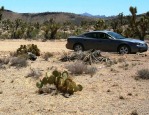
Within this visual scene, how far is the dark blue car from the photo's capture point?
77.2ft

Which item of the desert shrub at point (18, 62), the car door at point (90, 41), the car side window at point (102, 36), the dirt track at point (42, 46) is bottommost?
the dirt track at point (42, 46)

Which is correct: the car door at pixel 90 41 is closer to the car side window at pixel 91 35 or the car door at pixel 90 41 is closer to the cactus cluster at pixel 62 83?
the car side window at pixel 91 35

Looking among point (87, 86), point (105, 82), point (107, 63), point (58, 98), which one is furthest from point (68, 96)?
point (107, 63)

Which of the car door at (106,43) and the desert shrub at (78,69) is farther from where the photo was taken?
the car door at (106,43)

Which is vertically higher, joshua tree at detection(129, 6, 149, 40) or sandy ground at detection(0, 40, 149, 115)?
joshua tree at detection(129, 6, 149, 40)

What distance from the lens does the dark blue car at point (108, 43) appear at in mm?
23516

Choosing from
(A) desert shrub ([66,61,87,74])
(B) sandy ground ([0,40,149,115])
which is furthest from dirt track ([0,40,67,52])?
(A) desert shrub ([66,61,87,74])

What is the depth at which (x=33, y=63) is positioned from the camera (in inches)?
771

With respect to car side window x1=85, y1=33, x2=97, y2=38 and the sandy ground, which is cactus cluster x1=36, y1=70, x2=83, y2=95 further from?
car side window x1=85, y1=33, x2=97, y2=38

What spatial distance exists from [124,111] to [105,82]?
4.11m

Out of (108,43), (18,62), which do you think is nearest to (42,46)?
(108,43)

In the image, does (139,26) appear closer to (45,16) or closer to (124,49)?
(124,49)

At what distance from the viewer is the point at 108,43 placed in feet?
78.0

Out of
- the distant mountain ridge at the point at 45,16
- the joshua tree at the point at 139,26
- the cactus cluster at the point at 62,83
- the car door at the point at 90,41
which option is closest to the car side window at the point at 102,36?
the car door at the point at 90,41
